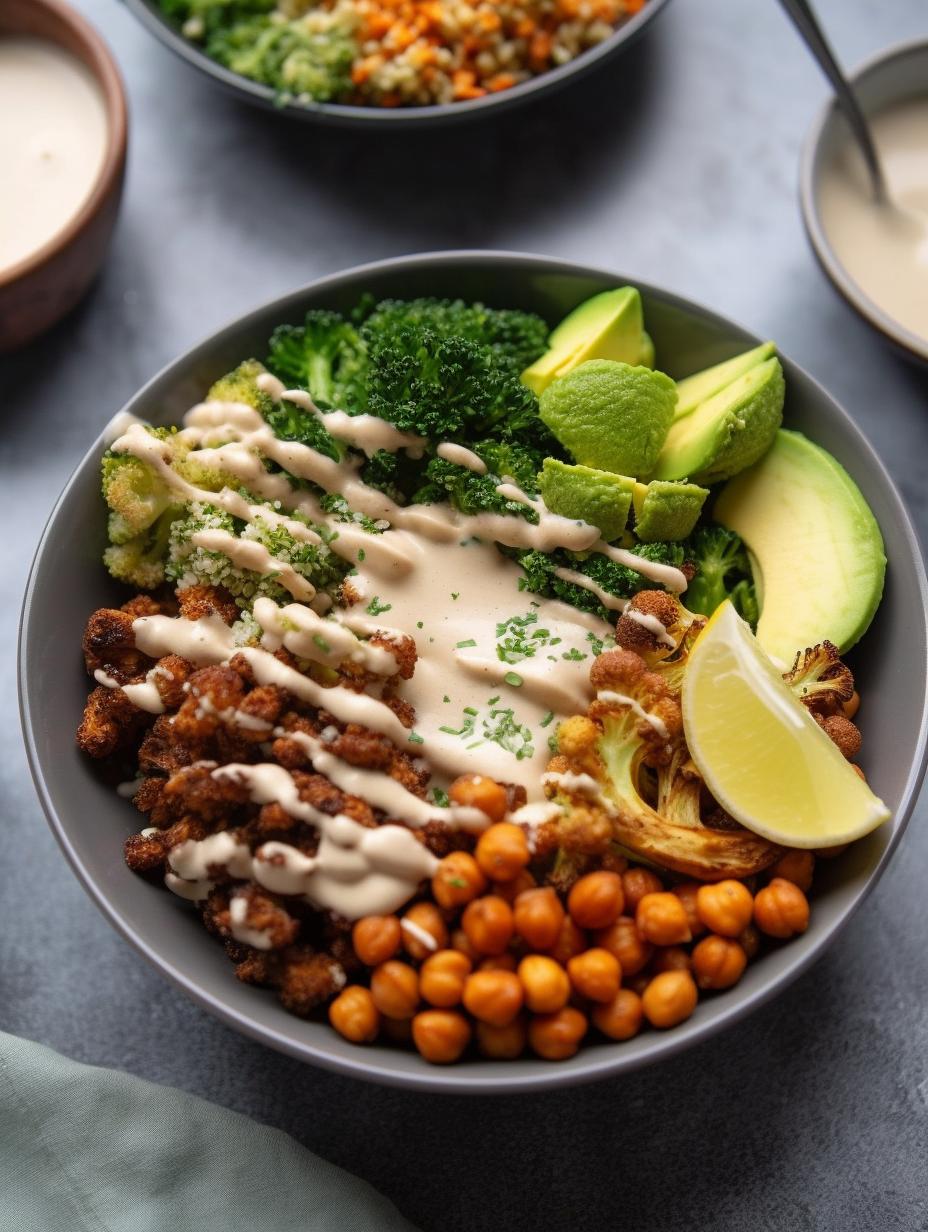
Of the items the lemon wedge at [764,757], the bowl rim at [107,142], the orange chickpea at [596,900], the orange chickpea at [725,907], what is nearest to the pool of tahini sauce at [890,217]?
the lemon wedge at [764,757]

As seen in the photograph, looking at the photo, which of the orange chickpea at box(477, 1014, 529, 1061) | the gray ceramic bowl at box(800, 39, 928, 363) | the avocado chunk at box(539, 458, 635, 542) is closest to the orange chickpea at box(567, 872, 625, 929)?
the orange chickpea at box(477, 1014, 529, 1061)

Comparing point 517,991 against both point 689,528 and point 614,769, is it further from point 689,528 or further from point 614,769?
point 689,528

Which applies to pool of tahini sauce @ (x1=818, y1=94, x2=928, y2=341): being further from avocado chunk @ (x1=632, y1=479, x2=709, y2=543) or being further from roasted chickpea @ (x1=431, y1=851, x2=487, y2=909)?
roasted chickpea @ (x1=431, y1=851, x2=487, y2=909)

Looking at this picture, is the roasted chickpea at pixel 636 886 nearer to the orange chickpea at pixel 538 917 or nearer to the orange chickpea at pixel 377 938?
the orange chickpea at pixel 538 917

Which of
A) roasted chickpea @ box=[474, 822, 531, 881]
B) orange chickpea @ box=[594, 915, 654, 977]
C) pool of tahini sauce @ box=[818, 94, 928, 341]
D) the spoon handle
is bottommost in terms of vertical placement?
orange chickpea @ box=[594, 915, 654, 977]

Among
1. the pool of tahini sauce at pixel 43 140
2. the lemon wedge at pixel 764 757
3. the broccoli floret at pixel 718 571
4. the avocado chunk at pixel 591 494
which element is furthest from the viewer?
the pool of tahini sauce at pixel 43 140

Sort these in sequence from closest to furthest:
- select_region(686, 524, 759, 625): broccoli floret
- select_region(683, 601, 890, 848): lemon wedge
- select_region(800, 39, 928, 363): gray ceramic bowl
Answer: select_region(683, 601, 890, 848): lemon wedge
select_region(686, 524, 759, 625): broccoli floret
select_region(800, 39, 928, 363): gray ceramic bowl
